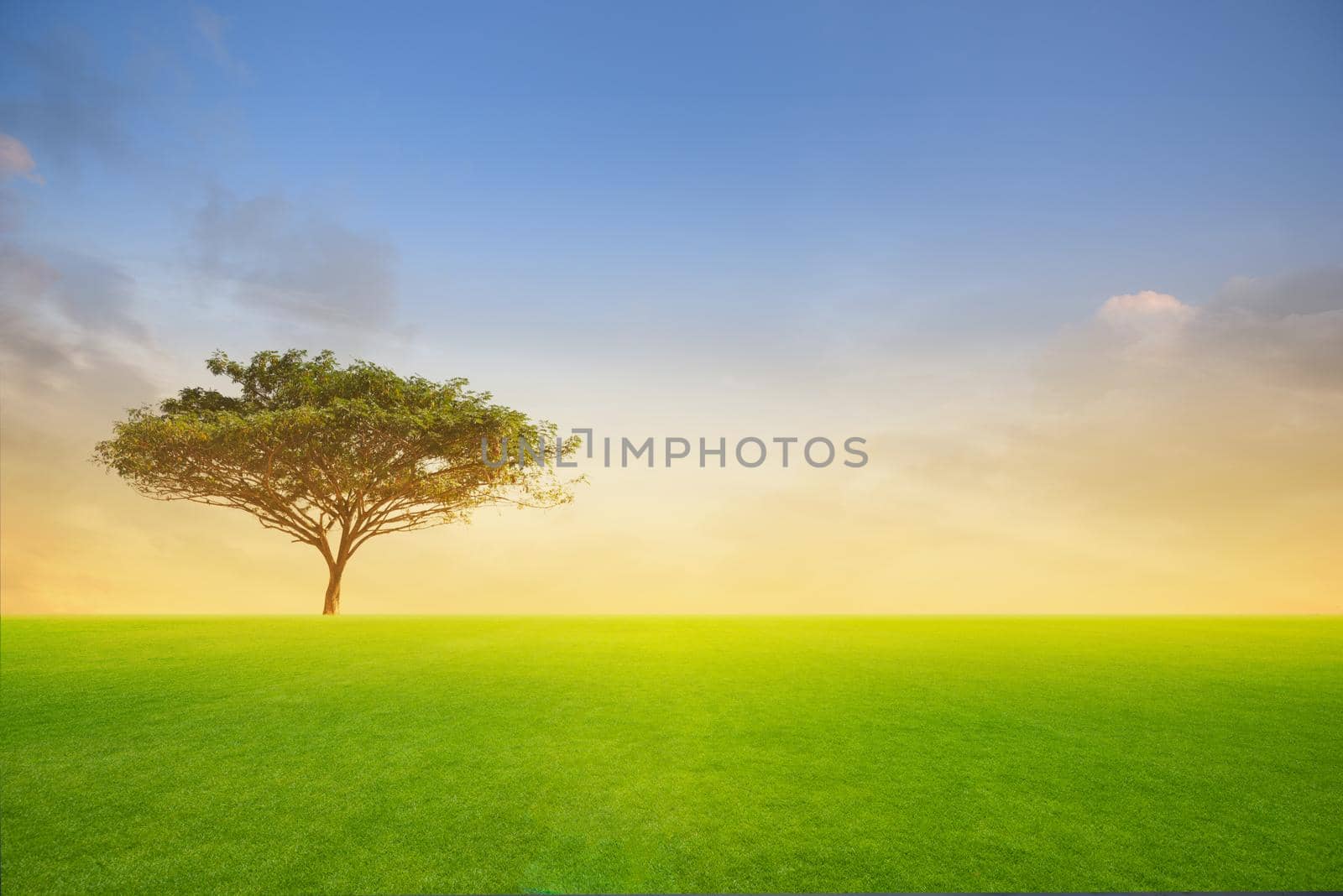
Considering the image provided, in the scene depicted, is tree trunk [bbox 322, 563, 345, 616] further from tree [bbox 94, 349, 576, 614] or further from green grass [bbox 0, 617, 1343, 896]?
green grass [bbox 0, 617, 1343, 896]

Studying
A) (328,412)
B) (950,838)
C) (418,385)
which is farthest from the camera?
(418,385)

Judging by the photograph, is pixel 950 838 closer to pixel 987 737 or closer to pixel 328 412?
pixel 987 737

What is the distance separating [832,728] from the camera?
24.9ft

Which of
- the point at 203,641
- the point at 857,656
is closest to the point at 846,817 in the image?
the point at 857,656

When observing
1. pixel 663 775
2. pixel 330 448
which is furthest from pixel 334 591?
pixel 663 775

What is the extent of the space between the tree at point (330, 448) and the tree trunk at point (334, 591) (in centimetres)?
5

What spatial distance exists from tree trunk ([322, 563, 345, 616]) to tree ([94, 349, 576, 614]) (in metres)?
0.05

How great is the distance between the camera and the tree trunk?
29188 millimetres

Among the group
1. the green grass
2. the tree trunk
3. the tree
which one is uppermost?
the tree

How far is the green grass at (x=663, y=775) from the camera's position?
186 inches

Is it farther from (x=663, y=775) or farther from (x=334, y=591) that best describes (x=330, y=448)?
(x=663, y=775)

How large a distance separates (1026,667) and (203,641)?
15.5m

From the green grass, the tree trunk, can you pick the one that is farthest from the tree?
the green grass

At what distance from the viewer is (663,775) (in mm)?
6203
